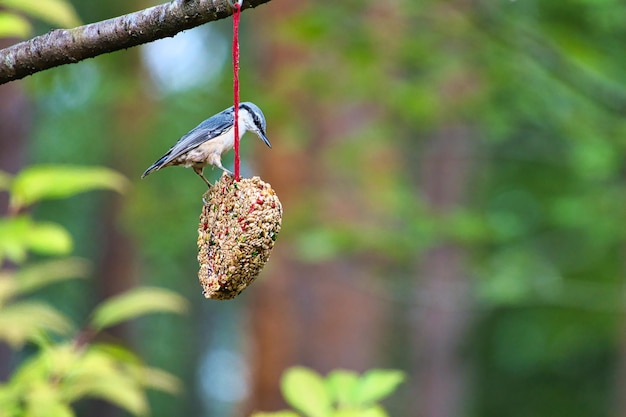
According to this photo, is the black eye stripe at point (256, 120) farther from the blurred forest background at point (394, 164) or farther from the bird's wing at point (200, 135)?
the blurred forest background at point (394, 164)

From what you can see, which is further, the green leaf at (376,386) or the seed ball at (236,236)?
the green leaf at (376,386)

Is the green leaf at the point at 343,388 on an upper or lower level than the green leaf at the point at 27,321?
lower

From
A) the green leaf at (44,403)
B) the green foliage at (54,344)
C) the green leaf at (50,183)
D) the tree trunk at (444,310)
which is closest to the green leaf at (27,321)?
the green foliage at (54,344)

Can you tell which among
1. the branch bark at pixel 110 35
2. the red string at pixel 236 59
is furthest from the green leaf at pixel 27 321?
the red string at pixel 236 59

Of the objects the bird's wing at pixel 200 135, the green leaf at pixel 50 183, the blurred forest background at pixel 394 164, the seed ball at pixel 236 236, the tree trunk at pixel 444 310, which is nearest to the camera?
the seed ball at pixel 236 236

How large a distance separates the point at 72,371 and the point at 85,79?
8547 millimetres

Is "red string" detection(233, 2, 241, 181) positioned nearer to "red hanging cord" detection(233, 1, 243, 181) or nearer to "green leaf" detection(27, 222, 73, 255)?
"red hanging cord" detection(233, 1, 243, 181)

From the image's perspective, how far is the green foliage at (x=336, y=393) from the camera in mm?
2281

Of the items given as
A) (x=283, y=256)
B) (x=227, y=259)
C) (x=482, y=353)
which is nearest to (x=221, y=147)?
(x=227, y=259)

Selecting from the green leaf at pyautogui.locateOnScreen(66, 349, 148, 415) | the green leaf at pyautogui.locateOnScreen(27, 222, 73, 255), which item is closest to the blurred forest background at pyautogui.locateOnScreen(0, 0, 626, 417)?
the green leaf at pyautogui.locateOnScreen(27, 222, 73, 255)

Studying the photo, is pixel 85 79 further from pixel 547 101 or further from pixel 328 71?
pixel 547 101

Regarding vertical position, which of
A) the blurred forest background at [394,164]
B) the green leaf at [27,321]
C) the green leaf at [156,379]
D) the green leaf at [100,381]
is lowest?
the green leaf at [100,381]

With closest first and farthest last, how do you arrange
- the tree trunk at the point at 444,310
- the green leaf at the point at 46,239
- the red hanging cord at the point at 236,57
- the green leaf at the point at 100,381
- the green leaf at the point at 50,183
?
the red hanging cord at the point at 236,57 < the green leaf at the point at 100,381 < the green leaf at the point at 50,183 < the green leaf at the point at 46,239 < the tree trunk at the point at 444,310

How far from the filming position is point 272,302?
29.3 feet
